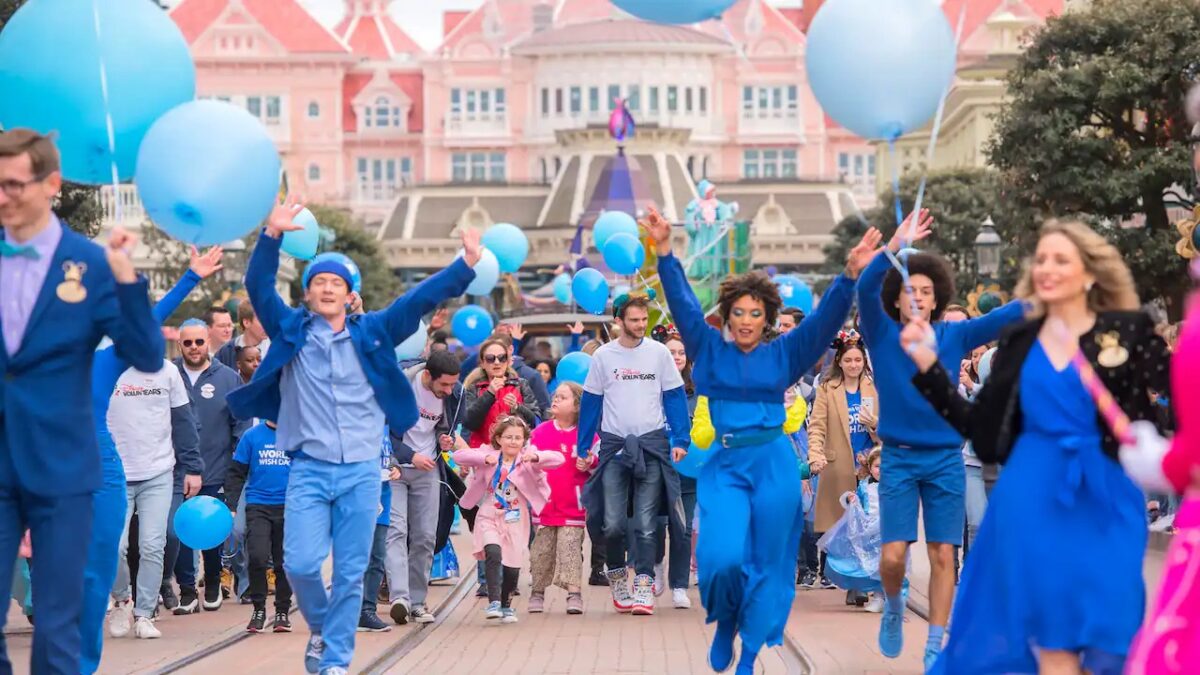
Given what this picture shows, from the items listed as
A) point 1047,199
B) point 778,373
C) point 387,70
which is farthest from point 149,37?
point 387,70

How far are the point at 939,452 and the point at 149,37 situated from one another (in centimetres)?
397

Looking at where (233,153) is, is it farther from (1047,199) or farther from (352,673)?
(1047,199)

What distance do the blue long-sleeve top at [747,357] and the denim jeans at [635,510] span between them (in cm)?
474

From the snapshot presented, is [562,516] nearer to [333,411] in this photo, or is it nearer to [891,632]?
[891,632]

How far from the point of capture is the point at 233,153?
9.77 metres

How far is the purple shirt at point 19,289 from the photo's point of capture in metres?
8.38

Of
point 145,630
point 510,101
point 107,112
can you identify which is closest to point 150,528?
point 145,630

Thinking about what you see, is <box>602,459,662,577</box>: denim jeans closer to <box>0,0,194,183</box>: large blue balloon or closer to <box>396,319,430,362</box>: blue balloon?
<box>396,319,430,362</box>: blue balloon

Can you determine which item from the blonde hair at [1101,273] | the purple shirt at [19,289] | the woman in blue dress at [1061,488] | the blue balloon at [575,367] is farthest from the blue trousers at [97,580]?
the blue balloon at [575,367]

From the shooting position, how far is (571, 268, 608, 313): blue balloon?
822 inches

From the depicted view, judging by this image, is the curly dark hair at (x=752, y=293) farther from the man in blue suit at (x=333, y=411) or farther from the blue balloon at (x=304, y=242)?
the blue balloon at (x=304, y=242)

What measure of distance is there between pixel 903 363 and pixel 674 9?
1932 millimetres

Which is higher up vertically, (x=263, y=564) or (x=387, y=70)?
(x=387, y=70)

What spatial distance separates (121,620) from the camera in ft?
47.5
